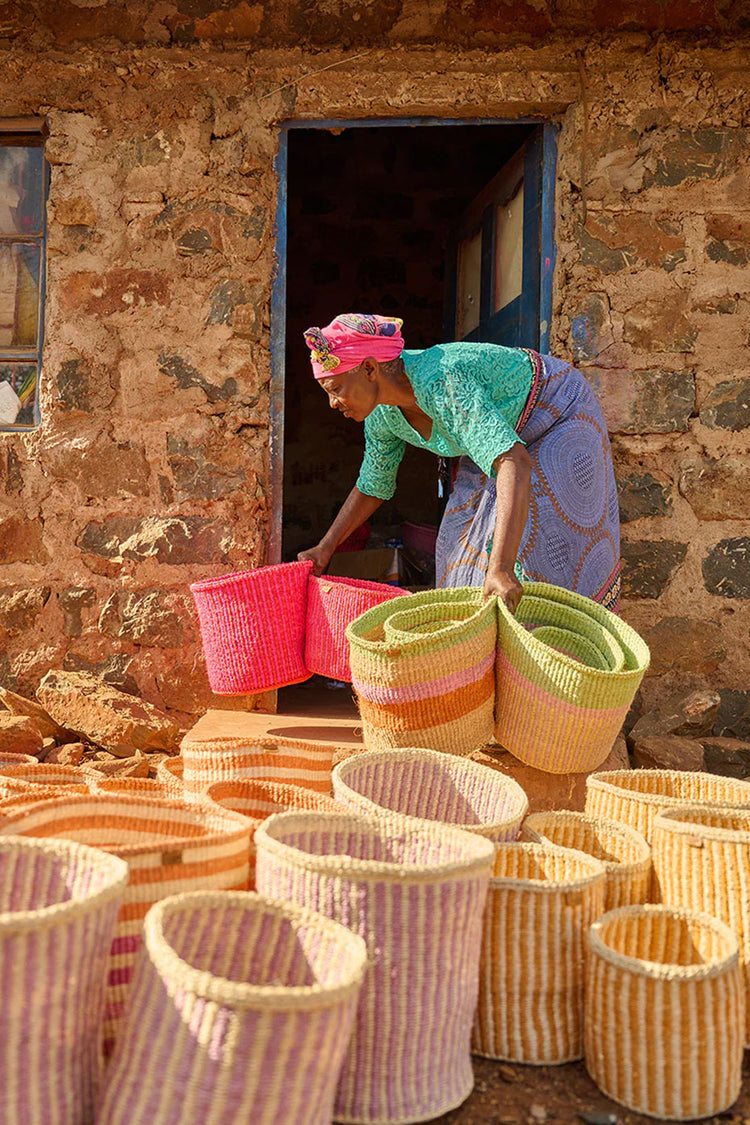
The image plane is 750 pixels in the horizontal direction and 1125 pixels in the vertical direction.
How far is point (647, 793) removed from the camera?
2.30 meters

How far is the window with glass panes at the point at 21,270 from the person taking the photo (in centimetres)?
412

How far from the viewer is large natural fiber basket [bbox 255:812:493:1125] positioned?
4.85 ft

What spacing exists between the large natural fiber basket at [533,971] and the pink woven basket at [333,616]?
5.12 feet

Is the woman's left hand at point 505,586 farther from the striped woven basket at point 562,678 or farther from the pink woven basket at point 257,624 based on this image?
the pink woven basket at point 257,624

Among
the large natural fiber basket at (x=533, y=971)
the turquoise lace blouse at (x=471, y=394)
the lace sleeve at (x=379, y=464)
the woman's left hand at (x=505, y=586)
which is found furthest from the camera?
the lace sleeve at (x=379, y=464)

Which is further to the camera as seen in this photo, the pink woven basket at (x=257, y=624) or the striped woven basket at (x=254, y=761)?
the pink woven basket at (x=257, y=624)

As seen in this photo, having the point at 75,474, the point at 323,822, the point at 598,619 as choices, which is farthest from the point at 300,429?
the point at 323,822

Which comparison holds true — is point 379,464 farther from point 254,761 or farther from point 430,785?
point 430,785

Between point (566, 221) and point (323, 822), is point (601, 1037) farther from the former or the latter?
point (566, 221)

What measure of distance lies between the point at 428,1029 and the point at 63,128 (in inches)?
146

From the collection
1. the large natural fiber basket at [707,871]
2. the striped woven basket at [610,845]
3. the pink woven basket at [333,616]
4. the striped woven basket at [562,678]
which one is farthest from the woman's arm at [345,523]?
the large natural fiber basket at [707,871]

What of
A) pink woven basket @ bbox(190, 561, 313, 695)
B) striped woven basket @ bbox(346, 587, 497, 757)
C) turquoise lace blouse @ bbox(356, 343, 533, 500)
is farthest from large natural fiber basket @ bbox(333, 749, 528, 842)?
pink woven basket @ bbox(190, 561, 313, 695)

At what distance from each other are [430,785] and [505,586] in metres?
0.60

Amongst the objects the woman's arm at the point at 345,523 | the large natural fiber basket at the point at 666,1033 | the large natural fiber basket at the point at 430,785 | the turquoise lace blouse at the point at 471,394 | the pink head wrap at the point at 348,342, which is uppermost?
the pink head wrap at the point at 348,342
